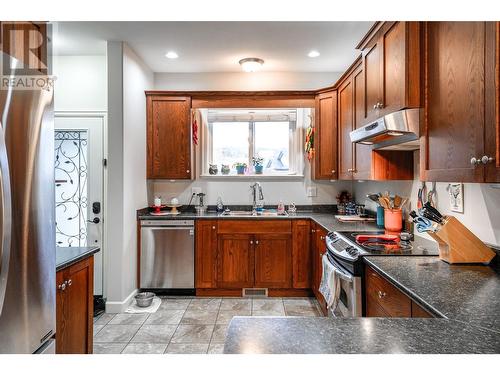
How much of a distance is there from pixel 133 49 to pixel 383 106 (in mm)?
2714

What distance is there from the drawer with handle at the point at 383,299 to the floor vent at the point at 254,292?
1852mm

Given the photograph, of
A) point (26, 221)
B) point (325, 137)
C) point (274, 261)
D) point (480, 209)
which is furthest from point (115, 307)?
point (480, 209)

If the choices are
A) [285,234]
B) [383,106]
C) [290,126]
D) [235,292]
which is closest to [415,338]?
[383,106]

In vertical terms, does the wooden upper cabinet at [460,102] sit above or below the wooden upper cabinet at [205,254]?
above

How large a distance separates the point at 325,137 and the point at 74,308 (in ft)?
9.94

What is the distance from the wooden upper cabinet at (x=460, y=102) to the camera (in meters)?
1.12

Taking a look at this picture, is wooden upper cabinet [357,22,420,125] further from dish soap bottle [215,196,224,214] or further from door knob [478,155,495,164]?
dish soap bottle [215,196,224,214]

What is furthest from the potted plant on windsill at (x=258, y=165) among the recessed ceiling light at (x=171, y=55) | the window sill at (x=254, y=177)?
the recessed ceiling light at (x=171, y=55)

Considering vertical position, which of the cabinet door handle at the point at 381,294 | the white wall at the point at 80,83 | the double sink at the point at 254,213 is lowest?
the cabinet door handle at the point at 381,294

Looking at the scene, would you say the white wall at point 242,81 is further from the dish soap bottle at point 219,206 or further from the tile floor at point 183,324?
the tile floor at point 183,324

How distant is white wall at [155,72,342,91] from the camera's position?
4016 mm

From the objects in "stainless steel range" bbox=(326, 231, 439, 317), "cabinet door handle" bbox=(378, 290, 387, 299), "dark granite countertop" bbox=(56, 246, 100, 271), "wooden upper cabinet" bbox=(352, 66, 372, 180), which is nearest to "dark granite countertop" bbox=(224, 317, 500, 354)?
"cabinet door handle" bbox=(378, 290, 387, 299)

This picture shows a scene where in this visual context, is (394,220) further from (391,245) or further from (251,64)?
(251,64)
